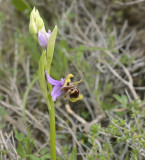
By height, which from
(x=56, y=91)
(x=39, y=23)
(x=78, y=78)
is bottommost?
(x=56, y=91)

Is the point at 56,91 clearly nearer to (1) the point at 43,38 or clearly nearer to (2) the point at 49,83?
(2) the point at 49,83

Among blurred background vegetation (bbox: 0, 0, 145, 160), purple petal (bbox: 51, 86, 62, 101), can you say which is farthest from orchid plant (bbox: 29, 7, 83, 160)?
blurred background vegetation (bbox: 0, 0, 145, 160)

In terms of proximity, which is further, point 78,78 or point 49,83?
point 78,78

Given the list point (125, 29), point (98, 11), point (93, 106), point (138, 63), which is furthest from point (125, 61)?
point (98, 11)

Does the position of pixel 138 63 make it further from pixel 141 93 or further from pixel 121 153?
pixel 121 153

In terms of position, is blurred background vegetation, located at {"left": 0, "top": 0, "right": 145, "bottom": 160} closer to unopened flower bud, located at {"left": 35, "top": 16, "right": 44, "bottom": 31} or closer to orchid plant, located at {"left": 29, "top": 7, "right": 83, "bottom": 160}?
orchid plant, located at {"left": 29, "top": 7, "right": 83, "bottom": 160}

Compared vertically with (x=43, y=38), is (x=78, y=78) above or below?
A: below

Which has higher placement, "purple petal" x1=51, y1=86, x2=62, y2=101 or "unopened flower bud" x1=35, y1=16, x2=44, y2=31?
"unopened flower bud" x1=35, y1=16, x2=44, y2=31

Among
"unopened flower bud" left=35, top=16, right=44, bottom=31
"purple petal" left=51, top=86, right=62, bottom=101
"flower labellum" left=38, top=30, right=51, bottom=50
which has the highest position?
"unopened flower bud" left=35, top=16, right=44, bottom=31

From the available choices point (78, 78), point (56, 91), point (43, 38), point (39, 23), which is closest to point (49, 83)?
point (56, 91)

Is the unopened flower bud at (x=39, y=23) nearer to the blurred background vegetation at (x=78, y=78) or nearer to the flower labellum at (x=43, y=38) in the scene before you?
the flower labellum at (x=43, y=38)
